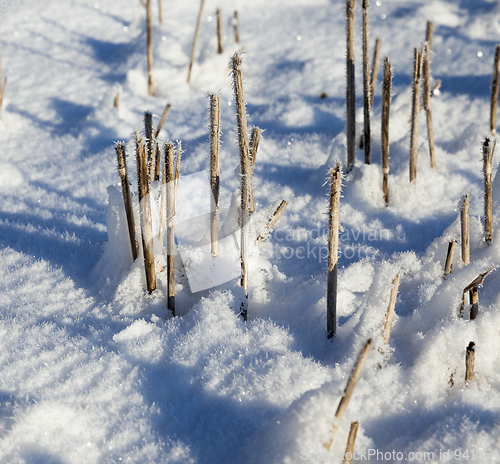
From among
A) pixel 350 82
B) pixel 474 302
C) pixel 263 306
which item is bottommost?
pixel 263 306

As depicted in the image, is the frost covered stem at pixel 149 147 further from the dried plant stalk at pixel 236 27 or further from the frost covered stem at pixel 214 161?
the dried plant stalk at pixel 236 27

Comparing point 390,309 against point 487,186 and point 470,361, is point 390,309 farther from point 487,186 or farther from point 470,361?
point 487,186

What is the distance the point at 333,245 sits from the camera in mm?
1043

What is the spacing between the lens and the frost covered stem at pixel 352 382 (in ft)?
2.38

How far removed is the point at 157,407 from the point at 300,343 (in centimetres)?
40

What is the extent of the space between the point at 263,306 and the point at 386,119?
869 mm

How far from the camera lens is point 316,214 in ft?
5.28

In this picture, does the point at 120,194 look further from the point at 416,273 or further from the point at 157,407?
the point at 416,273

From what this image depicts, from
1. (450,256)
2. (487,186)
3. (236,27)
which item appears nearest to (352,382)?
(450,256)

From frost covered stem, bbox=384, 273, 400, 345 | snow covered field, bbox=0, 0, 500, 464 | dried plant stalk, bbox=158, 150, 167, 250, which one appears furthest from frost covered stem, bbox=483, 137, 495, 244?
dried plant stalk, bbox=158, 150, 167, 250

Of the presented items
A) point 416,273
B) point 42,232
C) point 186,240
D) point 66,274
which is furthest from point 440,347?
point 42,232

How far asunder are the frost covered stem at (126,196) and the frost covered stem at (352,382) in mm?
775

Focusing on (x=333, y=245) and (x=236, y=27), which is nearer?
(x=333, y=245)

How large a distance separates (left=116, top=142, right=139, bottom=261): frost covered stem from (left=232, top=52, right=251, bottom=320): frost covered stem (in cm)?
34
